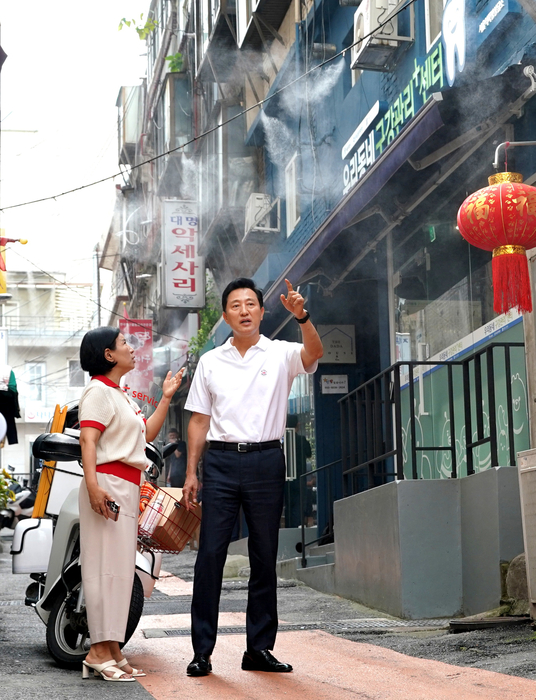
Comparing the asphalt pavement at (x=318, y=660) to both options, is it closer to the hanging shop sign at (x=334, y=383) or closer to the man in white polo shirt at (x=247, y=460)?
the man in white polo shirt at (x=247, y=460)

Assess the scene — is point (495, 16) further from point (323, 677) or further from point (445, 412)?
point (323, 677)

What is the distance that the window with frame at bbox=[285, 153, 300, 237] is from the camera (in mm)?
14070

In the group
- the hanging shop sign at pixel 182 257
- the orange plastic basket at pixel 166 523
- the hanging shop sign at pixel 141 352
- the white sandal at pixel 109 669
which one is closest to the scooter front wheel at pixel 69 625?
the orange plastic basket at pixel 166 523

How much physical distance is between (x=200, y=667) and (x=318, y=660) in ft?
2.96

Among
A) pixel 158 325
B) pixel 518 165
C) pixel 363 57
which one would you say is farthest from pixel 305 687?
pixel 158 325

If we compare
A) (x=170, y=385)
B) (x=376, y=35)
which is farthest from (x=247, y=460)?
(x=376, y=35)

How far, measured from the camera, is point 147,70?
31875 millimetres

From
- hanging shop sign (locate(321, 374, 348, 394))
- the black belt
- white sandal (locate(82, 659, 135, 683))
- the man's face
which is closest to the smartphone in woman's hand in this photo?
the black belt

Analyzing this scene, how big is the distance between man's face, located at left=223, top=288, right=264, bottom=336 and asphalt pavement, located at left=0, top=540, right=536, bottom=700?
1639 mm

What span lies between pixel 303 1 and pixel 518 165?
7.09 m

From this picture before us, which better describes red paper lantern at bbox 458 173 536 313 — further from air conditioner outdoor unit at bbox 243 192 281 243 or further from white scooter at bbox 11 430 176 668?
air conditioner outdoor unit at bbox 243 192 281 243

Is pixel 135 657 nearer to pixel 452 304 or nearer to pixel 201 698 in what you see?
pixel 201 698

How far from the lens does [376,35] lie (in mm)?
9680

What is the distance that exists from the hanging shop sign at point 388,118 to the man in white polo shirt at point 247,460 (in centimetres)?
404
